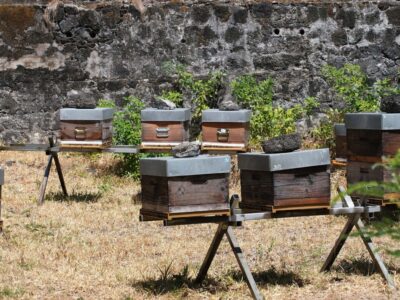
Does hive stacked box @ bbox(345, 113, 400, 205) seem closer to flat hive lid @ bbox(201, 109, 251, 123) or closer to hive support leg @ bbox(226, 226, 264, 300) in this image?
hive support leg @ bbox(226, 226, 264, 300)

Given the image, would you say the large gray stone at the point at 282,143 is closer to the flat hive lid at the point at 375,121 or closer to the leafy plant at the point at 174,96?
the flat hive lid at the point at 375,121

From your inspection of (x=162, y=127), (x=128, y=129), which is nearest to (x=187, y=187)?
(x=162, y=127)

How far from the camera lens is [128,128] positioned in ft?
35.0

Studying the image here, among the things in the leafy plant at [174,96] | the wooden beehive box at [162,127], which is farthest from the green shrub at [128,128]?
the wooden beehive box at [162,127]

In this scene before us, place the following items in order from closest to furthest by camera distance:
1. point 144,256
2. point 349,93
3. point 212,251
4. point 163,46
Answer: point 212,251 → point 144,256 → point 349,93 → point 163,46

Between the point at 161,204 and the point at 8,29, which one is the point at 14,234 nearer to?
the point at 161,204

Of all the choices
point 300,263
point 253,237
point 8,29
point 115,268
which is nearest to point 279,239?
point 253,237

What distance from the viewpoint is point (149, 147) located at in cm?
922

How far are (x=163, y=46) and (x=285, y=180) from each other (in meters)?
6.13

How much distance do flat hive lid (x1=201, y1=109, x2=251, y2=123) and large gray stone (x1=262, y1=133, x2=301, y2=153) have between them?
332 cm

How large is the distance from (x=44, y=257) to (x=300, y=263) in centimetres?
196

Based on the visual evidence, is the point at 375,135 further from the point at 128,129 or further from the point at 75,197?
the point at 128,129

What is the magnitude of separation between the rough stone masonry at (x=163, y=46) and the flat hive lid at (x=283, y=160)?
231 inches

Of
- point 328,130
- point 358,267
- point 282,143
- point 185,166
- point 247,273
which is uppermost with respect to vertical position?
point 282,143
